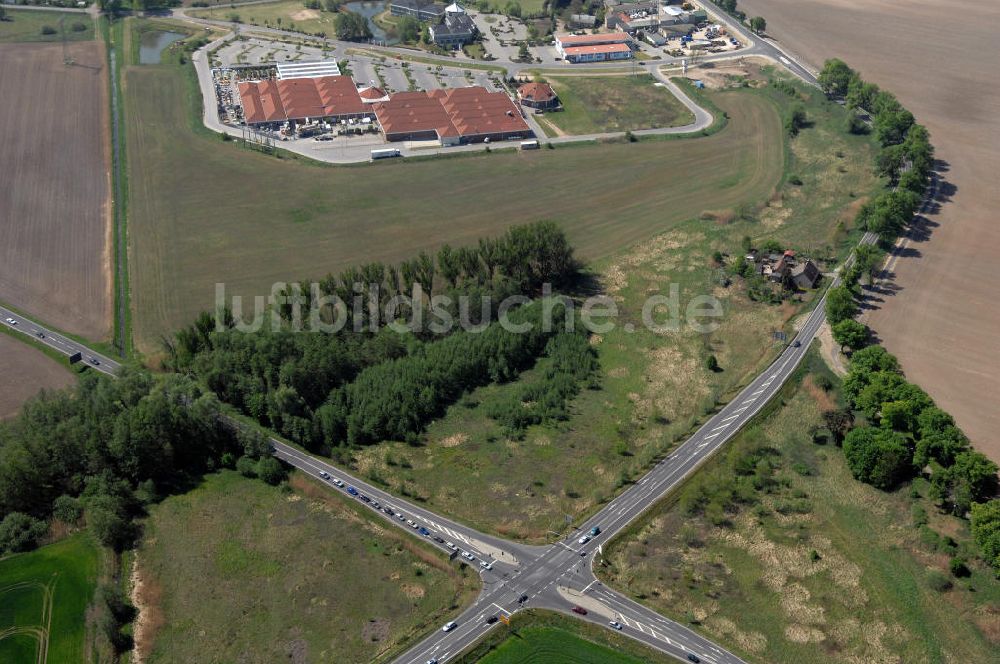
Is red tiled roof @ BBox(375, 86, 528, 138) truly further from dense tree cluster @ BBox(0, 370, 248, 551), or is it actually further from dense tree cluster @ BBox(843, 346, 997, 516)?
dense tree cluster @ BBox(843, 346, 997, 516)

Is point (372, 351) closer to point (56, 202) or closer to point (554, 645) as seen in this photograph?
point (554, 645)

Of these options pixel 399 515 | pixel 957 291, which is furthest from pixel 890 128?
pixel 399 515

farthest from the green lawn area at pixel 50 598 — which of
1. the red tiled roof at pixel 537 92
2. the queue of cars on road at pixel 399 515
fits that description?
the red tiled roof at pixel 537 92

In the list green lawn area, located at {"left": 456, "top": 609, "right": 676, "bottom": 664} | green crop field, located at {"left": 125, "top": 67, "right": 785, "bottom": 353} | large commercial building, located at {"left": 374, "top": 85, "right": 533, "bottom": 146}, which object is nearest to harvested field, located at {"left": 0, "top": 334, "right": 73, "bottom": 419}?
green crop field, located at {"left": 125, "top": 67, "right": 785, "bottom": 353}

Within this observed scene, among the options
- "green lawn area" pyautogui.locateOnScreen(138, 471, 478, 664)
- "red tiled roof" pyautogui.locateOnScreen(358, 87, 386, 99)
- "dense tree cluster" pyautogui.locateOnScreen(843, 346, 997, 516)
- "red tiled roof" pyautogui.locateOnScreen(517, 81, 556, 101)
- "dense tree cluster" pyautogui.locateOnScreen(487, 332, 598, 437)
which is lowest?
"green lawn area" pyautogui.locateOnScreen(138, 471, 478, 664)

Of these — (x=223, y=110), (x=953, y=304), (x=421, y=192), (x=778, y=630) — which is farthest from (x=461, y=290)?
(x=223, y=110)

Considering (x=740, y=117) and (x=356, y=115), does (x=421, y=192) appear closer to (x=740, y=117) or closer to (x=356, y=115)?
(x=356, y=115)
